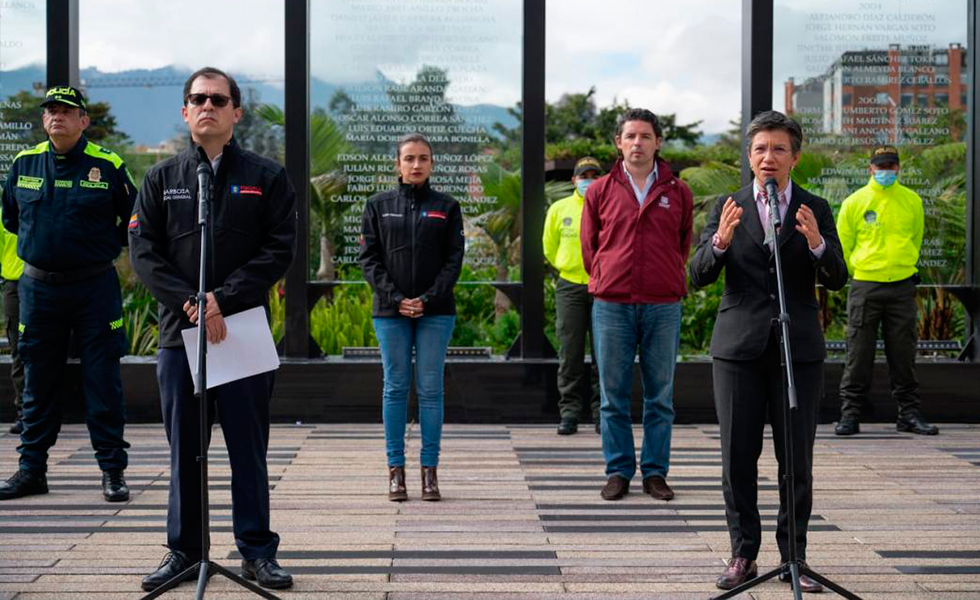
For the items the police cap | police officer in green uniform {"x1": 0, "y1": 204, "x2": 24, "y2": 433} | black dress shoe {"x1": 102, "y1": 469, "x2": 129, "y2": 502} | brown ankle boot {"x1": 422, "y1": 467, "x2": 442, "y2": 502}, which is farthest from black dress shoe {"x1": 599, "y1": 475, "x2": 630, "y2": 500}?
police officer in green uniform {"x1": 0, "y1": 204, "x2": 24, "y2": 433}

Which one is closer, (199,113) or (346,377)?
(199,113)

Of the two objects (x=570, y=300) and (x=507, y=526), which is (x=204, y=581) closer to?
(x=507, y=526)

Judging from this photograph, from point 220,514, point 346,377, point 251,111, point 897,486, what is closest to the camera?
point 220,514

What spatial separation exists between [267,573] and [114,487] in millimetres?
1948

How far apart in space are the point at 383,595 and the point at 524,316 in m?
4.86

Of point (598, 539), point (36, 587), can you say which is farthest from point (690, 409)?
point (36, 587)

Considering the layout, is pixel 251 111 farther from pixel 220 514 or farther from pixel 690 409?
pixel 220 514

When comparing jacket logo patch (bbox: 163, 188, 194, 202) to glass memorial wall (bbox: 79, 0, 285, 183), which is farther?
glass memorial wall (bbox: 79, 0, 285, 183)

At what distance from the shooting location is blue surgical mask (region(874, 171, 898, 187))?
27.7 feet

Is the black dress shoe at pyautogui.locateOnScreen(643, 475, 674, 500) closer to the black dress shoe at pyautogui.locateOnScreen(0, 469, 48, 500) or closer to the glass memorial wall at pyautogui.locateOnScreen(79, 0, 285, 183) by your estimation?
the black dress shoe at pyautogui.locateOnScreen(0, 469, 48, 500)

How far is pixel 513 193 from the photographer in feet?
30.0

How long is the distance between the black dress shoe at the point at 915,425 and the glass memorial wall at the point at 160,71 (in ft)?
15.2

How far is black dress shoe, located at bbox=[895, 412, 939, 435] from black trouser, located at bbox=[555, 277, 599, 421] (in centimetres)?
215

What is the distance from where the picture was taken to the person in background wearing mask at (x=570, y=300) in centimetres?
835
